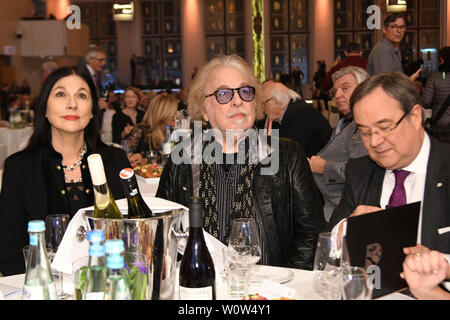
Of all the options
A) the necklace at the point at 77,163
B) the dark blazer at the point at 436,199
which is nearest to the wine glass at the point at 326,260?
the dark blazer at the point at 436,199

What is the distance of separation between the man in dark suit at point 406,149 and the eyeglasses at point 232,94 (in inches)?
19.2

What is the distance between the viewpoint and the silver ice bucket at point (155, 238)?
1198 mm

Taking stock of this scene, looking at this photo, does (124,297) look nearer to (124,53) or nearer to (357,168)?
(357,168)

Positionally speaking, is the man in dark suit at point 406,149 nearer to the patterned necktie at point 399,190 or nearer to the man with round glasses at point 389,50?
the patterned necktie at point 399,190

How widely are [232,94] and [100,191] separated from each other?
1.00 m

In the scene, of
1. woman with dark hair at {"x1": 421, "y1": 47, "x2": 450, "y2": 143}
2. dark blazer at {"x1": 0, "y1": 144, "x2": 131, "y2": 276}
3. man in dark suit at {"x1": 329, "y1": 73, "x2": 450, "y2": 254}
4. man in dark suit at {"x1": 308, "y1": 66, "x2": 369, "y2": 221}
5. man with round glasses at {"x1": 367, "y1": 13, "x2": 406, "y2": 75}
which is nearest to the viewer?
man in dark suit at {"x1": 329, "y1": 73, "x2": 450, "y2": 254}

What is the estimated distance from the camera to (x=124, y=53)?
1645 cm

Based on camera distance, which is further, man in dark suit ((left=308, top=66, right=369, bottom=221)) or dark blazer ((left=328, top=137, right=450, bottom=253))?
man in dark suit ((left=308, top=66, right=369, bottom=221))

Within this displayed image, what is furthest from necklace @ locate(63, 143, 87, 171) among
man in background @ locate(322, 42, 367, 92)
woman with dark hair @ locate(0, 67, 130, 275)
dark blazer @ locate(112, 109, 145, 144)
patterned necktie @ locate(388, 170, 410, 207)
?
dark blazer @ locate(112, 109, 145, 144)

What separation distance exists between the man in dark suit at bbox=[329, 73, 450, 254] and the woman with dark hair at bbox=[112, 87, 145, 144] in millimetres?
5016

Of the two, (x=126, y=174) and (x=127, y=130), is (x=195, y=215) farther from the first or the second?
(x=127, y=130)

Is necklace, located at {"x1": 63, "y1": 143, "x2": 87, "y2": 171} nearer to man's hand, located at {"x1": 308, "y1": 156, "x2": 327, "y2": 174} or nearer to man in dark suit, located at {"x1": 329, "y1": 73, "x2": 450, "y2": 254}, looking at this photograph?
man in dark suit, located at {"x1": 329, "y1": 73, "x2": 450, "y2": 254}

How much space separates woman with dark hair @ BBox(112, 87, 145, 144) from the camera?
703cm

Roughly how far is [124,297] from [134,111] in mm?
6727
